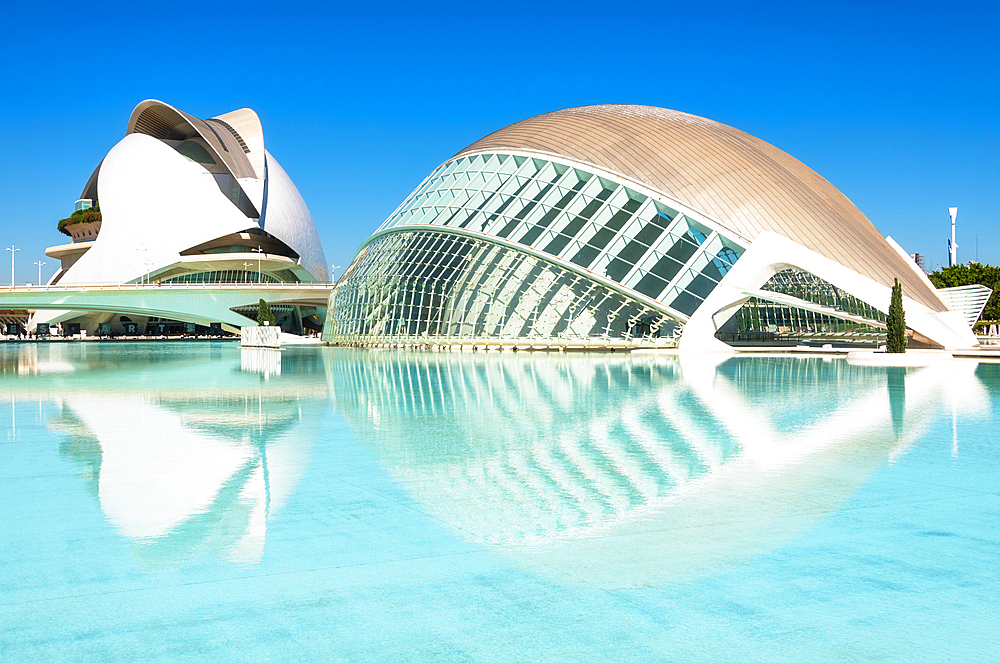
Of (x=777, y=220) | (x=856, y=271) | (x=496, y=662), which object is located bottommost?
(x=496, y=662)

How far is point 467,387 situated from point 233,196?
71.3 m

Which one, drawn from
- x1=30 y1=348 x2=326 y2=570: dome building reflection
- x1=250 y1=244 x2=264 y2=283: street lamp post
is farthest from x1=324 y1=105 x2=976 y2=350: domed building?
x1=250 y1=244 x2=264 y2=283: street lamp post

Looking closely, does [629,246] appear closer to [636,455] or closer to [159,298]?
[636,455]

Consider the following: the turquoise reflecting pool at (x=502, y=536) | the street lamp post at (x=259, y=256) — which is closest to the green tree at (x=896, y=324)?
the turquoise reflecting pool at (x=502, y=536)

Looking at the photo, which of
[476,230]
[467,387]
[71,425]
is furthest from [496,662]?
[476,230]

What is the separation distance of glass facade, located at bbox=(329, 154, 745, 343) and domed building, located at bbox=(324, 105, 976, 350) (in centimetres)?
6

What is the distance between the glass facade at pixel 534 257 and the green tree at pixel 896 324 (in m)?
5.23

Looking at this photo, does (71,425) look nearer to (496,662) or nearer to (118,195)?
(496,662)

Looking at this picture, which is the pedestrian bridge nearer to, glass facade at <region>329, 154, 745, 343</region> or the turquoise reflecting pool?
glass facade at <region>329, 154, 745, 343</region>

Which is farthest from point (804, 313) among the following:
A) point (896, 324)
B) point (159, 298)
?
point (159, 298)

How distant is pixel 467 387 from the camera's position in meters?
16.8

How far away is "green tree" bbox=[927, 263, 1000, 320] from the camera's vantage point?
62.8 m

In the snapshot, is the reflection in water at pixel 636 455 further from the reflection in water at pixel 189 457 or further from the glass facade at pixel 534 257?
the glass facade at pixel 534 257

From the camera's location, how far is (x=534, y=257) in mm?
32812
